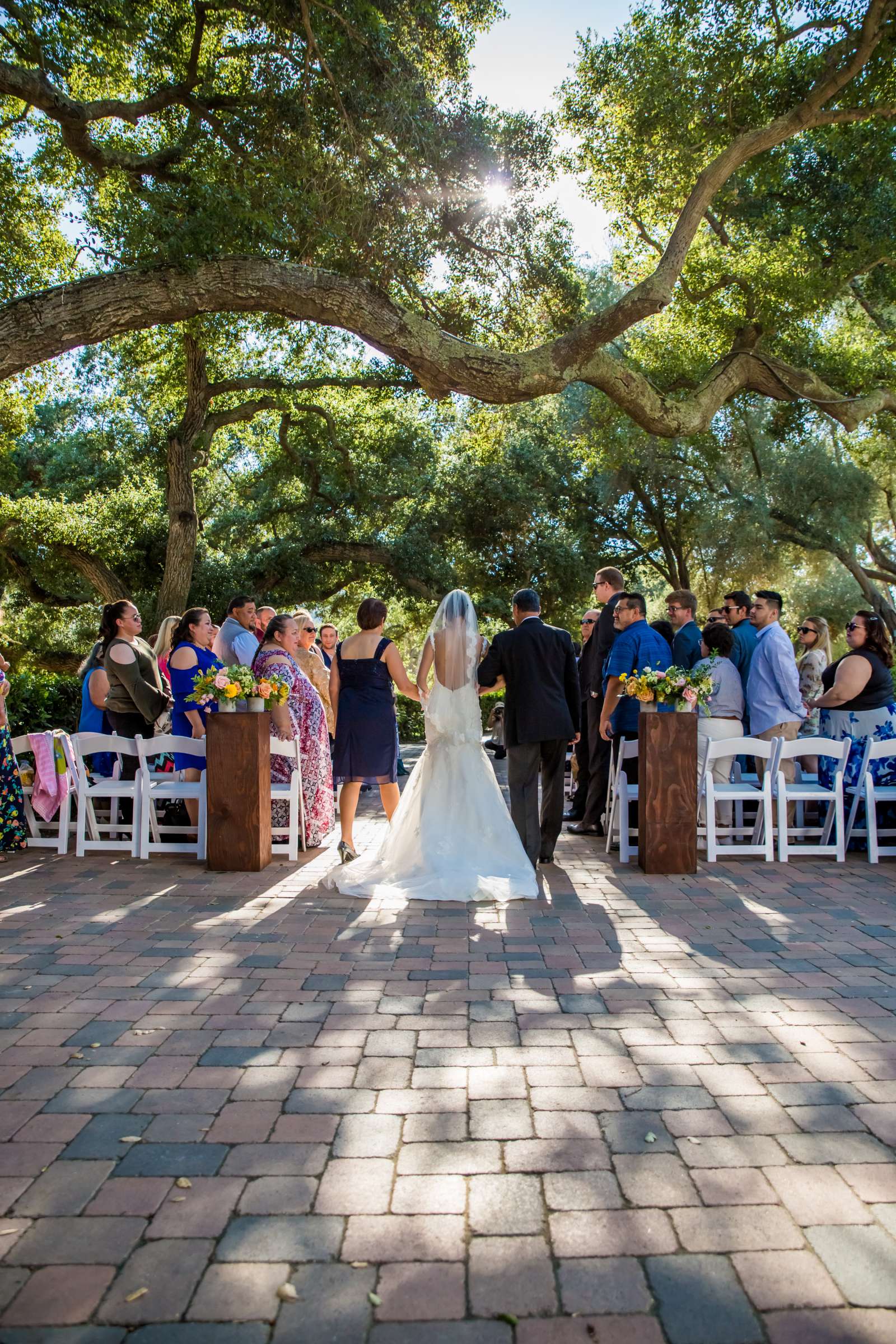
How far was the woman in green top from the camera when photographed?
25.4 ft

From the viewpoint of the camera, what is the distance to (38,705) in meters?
10.5

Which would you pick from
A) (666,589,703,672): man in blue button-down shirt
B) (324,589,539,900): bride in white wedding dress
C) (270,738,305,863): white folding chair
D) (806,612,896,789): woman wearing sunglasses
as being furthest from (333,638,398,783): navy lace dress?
(806,612,896,789): woman wearing sunglasses

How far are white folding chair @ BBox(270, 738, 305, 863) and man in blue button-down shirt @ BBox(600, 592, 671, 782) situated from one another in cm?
252

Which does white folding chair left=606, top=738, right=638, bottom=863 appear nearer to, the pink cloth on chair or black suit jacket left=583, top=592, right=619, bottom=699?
black suit jacket left=583, top=592, right=619, bottom=699

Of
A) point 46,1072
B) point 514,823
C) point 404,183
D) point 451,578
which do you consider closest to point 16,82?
point 404,183

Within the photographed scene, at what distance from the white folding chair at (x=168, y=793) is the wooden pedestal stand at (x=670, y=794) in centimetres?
333

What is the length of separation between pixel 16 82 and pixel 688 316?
404 inches

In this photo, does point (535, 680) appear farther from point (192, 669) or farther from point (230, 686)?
point (192, 669)

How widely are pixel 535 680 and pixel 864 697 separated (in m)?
2.81

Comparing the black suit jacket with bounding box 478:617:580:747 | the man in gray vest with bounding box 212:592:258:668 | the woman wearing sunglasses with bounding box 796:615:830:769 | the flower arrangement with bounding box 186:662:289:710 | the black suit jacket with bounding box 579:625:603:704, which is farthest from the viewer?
the woman wearing sunglasses with bounding box 796:615:830:769

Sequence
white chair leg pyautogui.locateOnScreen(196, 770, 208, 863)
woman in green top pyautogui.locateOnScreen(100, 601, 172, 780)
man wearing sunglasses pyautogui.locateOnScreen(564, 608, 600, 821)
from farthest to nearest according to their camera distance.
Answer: man wearing sunglasses pyautogui.locateOnScreen(564, 608, 600, 821) → woman in green top pyautogui.locateOnScreen(100, 601, 172, 780) → white chair leg pyautogui.locateOnScreen(196, 770, 208, 863)

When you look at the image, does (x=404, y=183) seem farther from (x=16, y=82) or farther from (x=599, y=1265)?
(x=599, y=1265)

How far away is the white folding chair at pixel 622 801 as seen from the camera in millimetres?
7215

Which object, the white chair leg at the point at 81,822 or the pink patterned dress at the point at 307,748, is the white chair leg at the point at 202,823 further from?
the white chair leg at the point at 81,822
